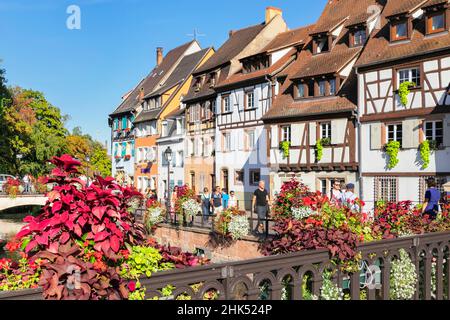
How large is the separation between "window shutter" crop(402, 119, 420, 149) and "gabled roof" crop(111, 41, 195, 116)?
104ft

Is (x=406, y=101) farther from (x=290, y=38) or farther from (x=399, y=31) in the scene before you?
(x=290, y=38)

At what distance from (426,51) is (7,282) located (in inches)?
836

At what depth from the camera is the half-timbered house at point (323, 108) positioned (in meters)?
25.2

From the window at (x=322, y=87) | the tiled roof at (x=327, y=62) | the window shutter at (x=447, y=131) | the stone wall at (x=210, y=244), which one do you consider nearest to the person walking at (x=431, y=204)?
the stone wall at (x=210, y=244)

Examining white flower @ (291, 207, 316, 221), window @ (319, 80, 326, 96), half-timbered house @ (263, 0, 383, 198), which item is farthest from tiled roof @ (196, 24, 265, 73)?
white flower @ (291, 207, 316, 221)

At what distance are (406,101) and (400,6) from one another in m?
5.01

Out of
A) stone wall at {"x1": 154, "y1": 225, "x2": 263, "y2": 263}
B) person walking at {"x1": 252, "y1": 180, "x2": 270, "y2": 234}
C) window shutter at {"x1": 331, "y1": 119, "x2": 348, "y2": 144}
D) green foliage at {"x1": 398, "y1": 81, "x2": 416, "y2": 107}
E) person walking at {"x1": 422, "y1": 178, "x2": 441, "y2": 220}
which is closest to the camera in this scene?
person walking at {"x1": 422, "y1": 178, "x2": 441, "y2": 220}

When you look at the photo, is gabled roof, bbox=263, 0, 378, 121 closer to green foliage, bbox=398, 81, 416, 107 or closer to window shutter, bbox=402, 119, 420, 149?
green foliage, bbox=398, 81, 416, 107

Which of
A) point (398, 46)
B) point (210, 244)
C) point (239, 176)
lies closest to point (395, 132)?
point (398, 46)

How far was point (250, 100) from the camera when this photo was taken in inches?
1273

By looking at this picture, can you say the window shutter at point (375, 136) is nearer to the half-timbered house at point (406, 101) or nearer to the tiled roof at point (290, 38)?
the half-timbered house at point (406, 101)

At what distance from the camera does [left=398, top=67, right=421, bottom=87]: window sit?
22052 millimetres

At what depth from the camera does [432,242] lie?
17.5 ft
